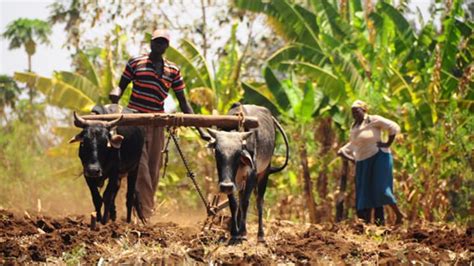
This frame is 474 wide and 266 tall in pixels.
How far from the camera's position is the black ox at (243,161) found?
27.4ft

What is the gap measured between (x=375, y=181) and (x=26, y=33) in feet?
106

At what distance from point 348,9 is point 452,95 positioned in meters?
2.90

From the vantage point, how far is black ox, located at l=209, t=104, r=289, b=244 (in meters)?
8.35

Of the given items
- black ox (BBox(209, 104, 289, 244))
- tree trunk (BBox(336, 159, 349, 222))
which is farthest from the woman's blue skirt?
tree trunk (BBox(336, 159, 349, 222))

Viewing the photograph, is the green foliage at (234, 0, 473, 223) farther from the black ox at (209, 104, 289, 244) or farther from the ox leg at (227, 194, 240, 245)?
the ox leg at (227, 194, 240, 245)

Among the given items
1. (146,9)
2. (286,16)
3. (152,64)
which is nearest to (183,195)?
(146,9)

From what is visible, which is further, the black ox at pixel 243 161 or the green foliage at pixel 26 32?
the green foliage at pixel 26 32

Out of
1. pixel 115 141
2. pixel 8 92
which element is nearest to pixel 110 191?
pixel 115 141

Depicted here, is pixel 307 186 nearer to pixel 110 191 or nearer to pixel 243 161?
pixel 110 191

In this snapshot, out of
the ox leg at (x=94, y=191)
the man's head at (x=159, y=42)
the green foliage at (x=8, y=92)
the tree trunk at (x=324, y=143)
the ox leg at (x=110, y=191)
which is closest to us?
the ox leg at (x=94, y=191)

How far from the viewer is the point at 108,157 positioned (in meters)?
9.27

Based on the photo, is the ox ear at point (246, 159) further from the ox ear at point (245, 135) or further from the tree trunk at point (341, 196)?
the tree trunk at point (341, 196)

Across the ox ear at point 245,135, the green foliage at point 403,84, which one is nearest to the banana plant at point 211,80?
the green foliage at point 403,84

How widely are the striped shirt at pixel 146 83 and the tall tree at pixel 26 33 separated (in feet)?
108
